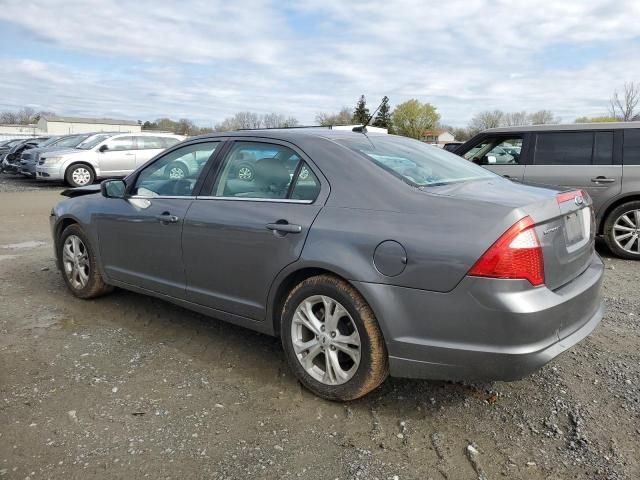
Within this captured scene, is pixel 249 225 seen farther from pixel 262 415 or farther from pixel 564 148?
pixel 564 148

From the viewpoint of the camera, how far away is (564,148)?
22.7 feet

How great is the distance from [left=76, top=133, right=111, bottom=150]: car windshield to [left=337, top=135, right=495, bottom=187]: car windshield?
579 inches

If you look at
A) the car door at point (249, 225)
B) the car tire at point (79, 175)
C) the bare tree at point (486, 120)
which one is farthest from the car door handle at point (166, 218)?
the bare tree at point (486, 120)

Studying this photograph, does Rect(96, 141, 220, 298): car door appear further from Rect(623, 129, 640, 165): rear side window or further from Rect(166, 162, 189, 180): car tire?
Rect(623, 129, 640, 165): rear side window

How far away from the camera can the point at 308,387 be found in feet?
10.2

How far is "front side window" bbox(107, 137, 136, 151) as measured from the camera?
1614cm

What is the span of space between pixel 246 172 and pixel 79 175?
14299mm

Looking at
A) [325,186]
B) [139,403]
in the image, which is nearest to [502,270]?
[325,186]

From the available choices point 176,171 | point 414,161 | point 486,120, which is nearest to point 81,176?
point 176,171

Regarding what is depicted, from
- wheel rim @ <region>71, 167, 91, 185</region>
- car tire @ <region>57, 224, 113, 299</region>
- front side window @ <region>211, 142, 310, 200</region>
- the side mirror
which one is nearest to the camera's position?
front side window @ <region>211, 142, 310, 200</region>

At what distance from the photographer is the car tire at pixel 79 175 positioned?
15.8 metres

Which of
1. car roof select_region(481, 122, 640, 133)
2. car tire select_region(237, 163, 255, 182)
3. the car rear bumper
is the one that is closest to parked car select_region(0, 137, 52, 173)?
car roof select_region(481, 122, 640, 133)

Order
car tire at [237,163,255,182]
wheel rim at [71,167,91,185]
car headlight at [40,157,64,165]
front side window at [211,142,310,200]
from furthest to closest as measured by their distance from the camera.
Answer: wheel rim at [71,167,91,185], car headlight at [40,157,64,165], car tire at [237,163,255,182], front side window at [211,142,310,200]

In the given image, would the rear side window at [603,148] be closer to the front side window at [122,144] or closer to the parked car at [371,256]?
the parked car at [371,256]
